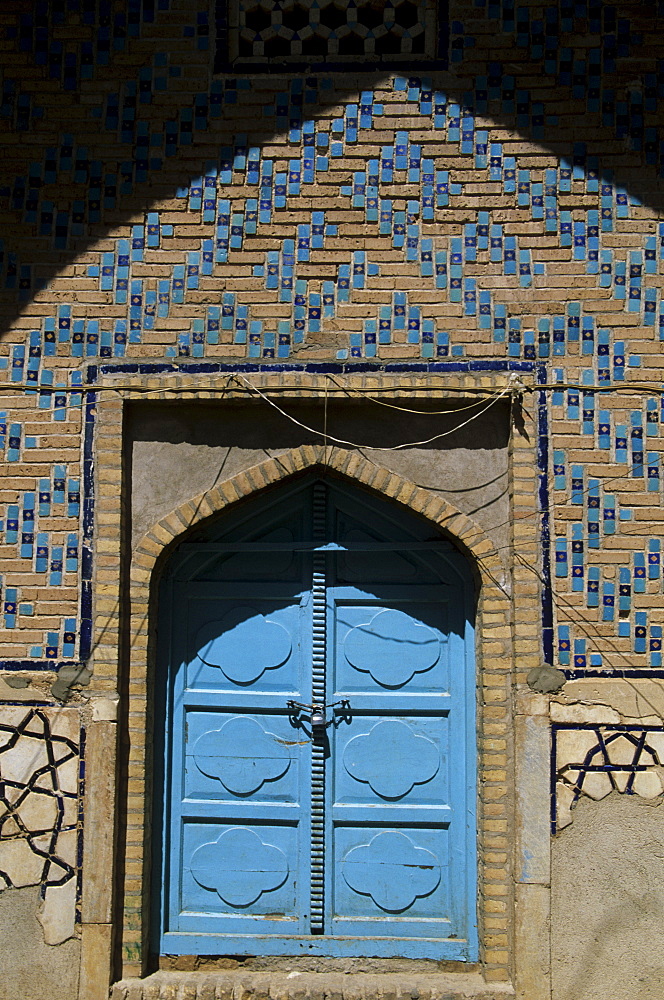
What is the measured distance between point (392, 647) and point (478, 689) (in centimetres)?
42

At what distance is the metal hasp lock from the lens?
13.9ft

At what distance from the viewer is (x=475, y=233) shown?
4227 mm

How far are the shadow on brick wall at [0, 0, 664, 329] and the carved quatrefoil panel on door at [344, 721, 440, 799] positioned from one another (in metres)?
2.45

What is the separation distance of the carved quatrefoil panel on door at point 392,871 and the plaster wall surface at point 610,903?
0.57 m

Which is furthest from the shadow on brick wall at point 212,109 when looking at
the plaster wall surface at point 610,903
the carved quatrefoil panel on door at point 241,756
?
the plaster wall surface at point 610,903

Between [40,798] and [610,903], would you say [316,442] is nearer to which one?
[40,798]

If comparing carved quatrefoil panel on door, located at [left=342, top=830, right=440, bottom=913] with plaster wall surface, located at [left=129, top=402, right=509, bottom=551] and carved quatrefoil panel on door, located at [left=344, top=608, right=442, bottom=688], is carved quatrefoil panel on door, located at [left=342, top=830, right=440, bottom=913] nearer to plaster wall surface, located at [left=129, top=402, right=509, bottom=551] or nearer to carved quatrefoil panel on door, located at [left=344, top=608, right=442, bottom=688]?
carved quatrefoil panel on door, located at [left=344, top=608, right=442, bottom=688]

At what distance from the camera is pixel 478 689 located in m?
4.24

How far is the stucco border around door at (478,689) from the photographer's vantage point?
13.1ft

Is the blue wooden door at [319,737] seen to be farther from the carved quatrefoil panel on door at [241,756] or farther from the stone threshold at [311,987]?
the stone threshold at [311,987]

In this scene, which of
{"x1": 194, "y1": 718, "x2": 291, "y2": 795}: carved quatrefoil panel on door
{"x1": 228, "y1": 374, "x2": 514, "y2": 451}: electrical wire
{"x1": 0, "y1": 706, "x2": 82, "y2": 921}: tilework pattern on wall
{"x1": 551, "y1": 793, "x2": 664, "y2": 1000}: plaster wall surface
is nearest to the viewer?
{"x1": 551, "y1": 793, "x2": 664, "y2": 1000}: plaster wall surface

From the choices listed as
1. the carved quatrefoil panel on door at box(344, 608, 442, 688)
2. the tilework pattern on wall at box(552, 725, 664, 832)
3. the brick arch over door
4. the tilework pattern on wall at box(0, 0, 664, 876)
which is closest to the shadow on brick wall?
the tilework pattern on wall at box(0, 0, 664, 876)

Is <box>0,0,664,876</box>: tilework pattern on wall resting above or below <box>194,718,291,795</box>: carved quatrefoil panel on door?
above

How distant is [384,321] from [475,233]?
57 centimetres
